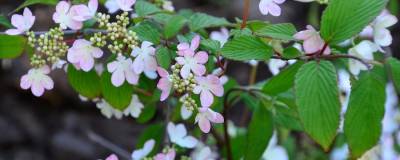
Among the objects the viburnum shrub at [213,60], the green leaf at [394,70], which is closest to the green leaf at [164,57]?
the viburnum shrub at [213,60]

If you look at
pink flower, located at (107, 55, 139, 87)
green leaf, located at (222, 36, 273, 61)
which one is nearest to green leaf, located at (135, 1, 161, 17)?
pink flower, located at (107, 55, 139, 87)

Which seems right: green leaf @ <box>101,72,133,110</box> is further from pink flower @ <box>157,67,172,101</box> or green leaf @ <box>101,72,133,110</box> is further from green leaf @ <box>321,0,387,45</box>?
green leaf @ <box>321,0,387,45</box>

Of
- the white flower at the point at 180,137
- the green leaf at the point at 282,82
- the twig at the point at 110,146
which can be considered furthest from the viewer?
the twig at the point at 110,146

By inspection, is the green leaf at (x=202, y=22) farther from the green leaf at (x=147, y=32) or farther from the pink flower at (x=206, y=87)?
the pink flower at (x=206, y=87)

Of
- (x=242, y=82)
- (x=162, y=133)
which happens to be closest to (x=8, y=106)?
(x=242, y=82)

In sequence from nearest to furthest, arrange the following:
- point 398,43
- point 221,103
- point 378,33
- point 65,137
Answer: point 378,33 → point 221,103 → point 65,137 → point 398,43

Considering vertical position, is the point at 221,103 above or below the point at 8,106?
below

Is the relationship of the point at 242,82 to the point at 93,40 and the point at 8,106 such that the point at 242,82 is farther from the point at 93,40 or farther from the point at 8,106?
the point at 93,40
